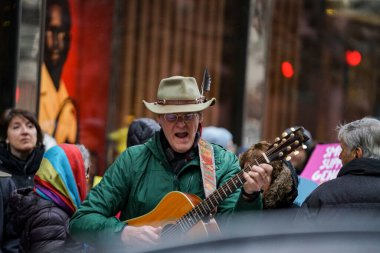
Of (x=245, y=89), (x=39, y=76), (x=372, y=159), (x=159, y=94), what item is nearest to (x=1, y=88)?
(x=39, y=76)

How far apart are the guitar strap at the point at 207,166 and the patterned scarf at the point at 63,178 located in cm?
116

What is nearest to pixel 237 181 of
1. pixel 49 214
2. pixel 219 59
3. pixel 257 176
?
pixel 257 176

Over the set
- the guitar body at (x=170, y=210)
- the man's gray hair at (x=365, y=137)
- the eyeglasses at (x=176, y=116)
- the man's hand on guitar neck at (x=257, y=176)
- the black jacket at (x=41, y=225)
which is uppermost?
the eyeglasses at (x=176, y=116)

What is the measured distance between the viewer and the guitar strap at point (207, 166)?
5.07 metres

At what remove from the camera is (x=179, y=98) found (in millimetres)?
5359

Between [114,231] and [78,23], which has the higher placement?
[78,23]

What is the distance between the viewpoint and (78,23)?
1083 cm

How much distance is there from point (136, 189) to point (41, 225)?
913mm

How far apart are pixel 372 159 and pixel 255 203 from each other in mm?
849

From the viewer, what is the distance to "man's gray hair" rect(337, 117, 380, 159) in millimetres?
5363

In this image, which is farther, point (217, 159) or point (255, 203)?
point (217, 159)

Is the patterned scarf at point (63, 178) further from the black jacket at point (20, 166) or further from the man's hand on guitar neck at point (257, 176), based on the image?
the man's hand on guitar neck at point (257, 176)

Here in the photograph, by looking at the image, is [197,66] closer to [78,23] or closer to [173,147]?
[78,23]

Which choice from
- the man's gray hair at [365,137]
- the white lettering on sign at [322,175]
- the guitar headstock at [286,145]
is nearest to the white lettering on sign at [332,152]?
the white lettering on sign at [322,175]
